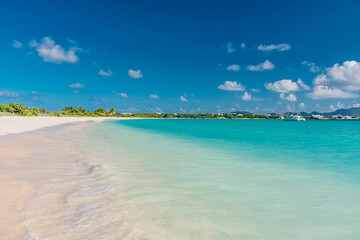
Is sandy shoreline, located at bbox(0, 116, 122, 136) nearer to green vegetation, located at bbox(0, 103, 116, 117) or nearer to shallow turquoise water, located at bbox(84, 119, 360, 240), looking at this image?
green vegetation, located at bbox(0, 103, 116, 117)

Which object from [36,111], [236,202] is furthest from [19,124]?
[36,111]

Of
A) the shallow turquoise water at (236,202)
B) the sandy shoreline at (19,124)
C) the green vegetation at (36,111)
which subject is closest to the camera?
the shallow turquoise water at (236,202)

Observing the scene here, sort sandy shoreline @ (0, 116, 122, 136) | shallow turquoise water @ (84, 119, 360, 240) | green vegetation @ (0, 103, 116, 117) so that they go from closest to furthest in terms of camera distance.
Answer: shallow turquoise water @ (84, 119, 360, 240)
sandy shoreline @ (0, 116, 122, 136)
green vegetation @ (0, 103, 116, 117)

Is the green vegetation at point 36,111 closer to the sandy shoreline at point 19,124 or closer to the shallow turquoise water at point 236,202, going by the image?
the sandy shoreline at point 19,124

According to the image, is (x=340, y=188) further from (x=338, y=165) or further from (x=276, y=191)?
(x=338, y=165)

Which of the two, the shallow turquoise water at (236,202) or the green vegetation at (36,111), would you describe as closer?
the shallow turquoise water at (236,202)

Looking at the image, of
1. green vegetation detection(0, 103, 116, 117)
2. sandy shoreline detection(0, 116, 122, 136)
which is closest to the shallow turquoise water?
sandy shoreline detection(0, 116, 122, 136)

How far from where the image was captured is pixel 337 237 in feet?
11.8

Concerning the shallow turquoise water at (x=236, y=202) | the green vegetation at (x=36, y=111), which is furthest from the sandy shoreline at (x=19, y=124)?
the shallow turquoise water at (x=236, y=202)

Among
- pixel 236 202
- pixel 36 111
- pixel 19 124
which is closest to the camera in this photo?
pixel 236 202

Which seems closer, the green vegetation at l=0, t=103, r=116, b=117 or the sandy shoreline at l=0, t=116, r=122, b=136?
the sandy shoreline at l=0, t=116, r=122, b=136

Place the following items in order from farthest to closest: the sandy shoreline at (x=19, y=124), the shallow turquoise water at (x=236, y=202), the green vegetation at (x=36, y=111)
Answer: the green vegetation at (x=36, y=111), the sandy shoreline at (x=19, y=124), the shallow turquoise water at (x=236, y=202)

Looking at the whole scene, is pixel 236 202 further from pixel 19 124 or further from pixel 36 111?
pixel 36 111

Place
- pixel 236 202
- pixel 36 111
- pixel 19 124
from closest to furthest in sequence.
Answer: pixel 236 202, pixel 19 124, pixel 36 111
